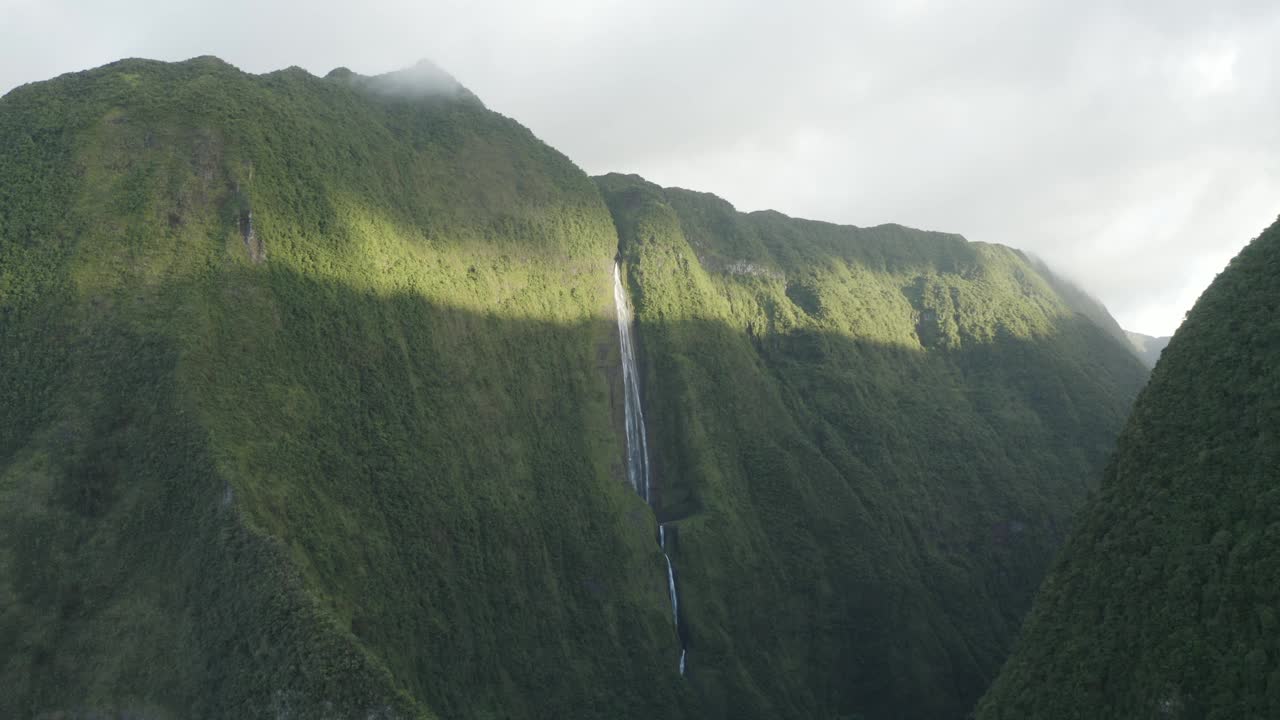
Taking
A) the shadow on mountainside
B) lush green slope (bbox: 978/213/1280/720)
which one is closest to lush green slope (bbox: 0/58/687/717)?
the shadow on mountainside

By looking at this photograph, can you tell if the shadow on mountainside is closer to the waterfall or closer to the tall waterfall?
the tall waterfall

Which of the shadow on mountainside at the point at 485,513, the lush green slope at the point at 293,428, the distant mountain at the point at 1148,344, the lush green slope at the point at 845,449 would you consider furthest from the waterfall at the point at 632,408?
the distant mountain at the point at 1148,344

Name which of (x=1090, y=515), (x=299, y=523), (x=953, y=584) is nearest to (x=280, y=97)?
(x=299, y=523)

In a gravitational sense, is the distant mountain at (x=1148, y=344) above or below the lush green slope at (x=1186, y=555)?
above

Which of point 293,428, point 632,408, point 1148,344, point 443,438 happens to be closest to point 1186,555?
point 443,438

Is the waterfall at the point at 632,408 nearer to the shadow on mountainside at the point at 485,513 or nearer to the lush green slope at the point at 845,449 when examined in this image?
the lush green slope at the point at 845,449

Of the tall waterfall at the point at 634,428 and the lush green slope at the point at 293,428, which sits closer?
the lush green slope at the point at 293,428

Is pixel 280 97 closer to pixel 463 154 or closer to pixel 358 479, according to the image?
pixel 463 154
